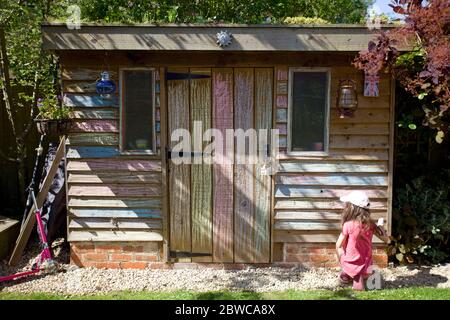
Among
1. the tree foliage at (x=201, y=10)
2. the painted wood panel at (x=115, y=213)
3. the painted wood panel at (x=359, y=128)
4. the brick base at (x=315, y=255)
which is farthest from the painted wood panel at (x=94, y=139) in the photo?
the painted wood panel at (x=359, y=128)

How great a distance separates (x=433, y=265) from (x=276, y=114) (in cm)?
250

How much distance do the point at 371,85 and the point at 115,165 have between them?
9.47 feet

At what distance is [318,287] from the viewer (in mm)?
4238

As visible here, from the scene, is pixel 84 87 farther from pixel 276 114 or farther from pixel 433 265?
pixel 433 265

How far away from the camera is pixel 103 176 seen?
4.61 metres

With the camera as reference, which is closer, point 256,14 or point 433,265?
point 433,265

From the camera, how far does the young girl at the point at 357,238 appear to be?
13.6 ft

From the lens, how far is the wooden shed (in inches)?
177

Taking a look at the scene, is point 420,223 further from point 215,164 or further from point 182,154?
point 182,154

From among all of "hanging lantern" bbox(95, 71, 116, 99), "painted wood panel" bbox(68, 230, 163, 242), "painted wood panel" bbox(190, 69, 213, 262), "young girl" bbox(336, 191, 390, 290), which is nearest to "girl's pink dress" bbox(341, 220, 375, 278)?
"young girl" bbox(336, 191, 390, 290)

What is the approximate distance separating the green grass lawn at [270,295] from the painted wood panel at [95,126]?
170 centimetres

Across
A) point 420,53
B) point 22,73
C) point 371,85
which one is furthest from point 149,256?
point 420,53
